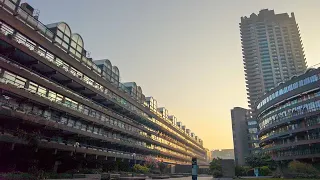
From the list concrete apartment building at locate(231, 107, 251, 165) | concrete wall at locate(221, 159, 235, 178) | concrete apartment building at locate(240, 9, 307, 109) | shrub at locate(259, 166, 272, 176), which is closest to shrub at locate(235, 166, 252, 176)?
shrub at locate(259, 166, 272, 176)

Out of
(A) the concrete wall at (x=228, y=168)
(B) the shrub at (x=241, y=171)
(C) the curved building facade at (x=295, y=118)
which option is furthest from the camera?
(C) the curved building facade at (x=295, y=118)

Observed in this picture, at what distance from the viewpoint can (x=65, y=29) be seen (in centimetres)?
4678

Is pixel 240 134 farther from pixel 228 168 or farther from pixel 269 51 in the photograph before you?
pixel 228 168

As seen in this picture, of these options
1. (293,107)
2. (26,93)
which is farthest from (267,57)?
(26,93)

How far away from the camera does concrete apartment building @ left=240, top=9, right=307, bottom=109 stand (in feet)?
559

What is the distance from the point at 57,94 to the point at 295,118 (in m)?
→ 53.4

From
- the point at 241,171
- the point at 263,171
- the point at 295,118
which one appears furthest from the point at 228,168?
the point at 295,118

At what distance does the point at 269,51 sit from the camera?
7013 inches

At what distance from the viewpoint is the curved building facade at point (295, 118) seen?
57719 mm

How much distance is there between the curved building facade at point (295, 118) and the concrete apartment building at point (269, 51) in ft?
307

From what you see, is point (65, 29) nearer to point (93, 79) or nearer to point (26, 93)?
point (93, 79)

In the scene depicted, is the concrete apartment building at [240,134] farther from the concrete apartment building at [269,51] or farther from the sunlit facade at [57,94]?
the sunlit facade at [57,94]

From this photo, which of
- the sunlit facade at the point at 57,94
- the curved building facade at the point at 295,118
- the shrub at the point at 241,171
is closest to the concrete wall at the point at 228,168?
the shrub at the point at 241,171

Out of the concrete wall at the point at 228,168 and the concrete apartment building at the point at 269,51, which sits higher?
the concrete apartment building at the point at 269,51
